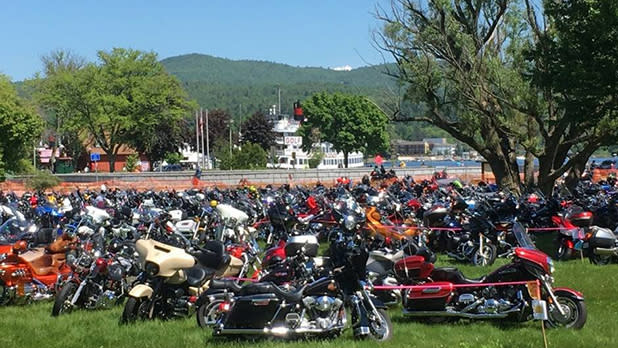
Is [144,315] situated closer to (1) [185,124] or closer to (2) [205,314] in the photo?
(2) [205,314]

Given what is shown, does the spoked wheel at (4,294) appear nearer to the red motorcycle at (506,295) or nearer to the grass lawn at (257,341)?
the grass lawn at (257,341)

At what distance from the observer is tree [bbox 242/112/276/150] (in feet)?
265

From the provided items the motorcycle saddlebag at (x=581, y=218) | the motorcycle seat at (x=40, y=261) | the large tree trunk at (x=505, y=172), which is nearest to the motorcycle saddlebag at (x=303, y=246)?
the motorcycle seat at (x=40, y=261)

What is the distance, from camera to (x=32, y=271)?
10.0 m

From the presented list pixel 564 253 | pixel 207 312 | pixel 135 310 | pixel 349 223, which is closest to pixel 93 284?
pixel 135 310

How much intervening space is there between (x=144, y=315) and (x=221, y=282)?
1.09 m

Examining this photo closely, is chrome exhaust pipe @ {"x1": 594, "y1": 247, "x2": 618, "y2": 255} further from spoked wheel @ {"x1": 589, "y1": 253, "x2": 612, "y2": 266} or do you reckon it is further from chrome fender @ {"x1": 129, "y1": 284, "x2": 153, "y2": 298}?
chrome fender @ {"x1": 129, "y1": 284, "x2": 153, "y2": 298}

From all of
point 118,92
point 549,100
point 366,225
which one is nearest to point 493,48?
point 549,100

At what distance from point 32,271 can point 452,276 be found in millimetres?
6109

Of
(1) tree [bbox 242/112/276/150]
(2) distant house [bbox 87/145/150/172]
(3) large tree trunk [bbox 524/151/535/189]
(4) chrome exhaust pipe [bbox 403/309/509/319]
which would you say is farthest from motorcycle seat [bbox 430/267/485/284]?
(1) tree [bbox 242/112/276/150]

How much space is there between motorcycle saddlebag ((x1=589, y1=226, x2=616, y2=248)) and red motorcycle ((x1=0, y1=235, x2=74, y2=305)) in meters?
8.75

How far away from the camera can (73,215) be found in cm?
1596

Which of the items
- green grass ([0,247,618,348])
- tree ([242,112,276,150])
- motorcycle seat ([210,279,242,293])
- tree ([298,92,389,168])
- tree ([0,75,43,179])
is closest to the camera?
green grass ([0,247,618,348])

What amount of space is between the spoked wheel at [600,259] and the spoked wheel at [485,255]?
1.66 metres
